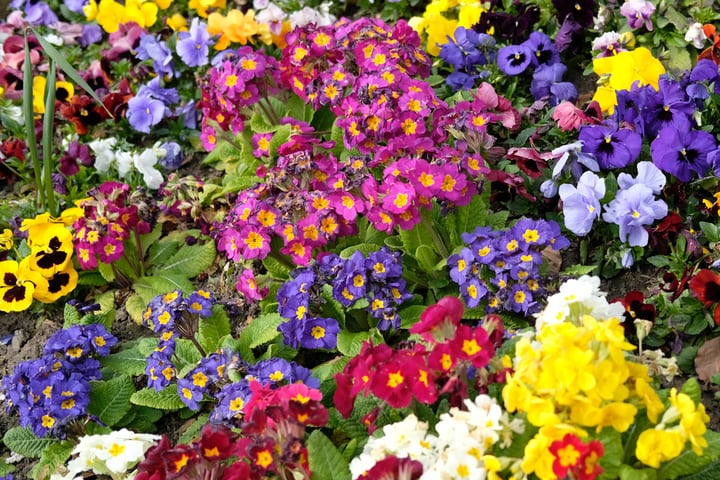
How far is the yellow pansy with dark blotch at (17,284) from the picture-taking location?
4.09m

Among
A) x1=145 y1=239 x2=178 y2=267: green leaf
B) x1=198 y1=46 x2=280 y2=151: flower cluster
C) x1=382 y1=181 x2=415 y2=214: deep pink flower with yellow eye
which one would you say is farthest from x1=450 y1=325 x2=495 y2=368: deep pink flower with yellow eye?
x1=145 y1=239 x2=178 y2=267: green leaf

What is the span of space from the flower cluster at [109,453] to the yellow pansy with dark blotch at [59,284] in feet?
4.41

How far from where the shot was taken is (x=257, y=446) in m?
2.61

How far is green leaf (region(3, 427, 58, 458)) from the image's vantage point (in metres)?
3.58

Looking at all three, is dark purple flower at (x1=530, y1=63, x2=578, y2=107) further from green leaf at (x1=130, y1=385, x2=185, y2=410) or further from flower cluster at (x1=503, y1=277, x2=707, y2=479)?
green leaf at (x1=130, y1=385, x2=185, y2=410)

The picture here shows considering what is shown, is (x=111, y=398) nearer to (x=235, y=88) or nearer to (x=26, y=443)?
(x=26, y=443)

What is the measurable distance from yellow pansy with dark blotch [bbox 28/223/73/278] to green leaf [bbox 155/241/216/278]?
1.48ft

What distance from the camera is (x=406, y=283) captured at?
3.75 meters

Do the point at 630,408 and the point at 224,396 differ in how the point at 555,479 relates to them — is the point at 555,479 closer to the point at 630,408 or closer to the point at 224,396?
the point at 630,408

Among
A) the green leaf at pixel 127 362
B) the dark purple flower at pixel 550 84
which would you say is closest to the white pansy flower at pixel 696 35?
the dark purple flower at pixel 550 84

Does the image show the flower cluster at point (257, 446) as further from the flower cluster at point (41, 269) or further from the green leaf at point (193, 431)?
the flower cluster at point (41, 269)

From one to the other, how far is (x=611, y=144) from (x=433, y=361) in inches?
62.0

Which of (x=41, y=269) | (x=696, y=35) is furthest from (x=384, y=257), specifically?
(x=696, y=35)

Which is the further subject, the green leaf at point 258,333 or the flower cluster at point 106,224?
the flower cluster at point 106,224
